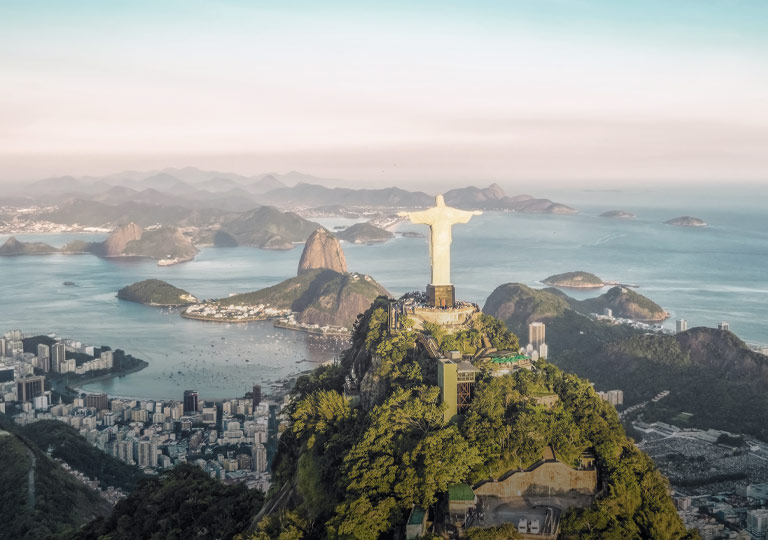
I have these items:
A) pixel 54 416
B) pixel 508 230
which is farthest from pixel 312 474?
pixel 508 230

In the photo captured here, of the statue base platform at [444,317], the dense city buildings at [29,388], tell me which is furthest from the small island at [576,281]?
the statue base platform at [444,317]

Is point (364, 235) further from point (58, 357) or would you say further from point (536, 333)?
point (58, 357)

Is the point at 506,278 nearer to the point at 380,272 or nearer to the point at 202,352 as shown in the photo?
the point at 380,272

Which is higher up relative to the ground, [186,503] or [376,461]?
[376,461]

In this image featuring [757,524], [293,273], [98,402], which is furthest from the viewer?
[293,273]

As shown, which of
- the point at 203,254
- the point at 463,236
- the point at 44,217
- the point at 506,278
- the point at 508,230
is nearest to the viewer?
the point at 506,278

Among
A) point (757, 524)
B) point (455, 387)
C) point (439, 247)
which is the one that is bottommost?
point (757, 524)

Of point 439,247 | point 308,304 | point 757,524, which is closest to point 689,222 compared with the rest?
point 308,304
